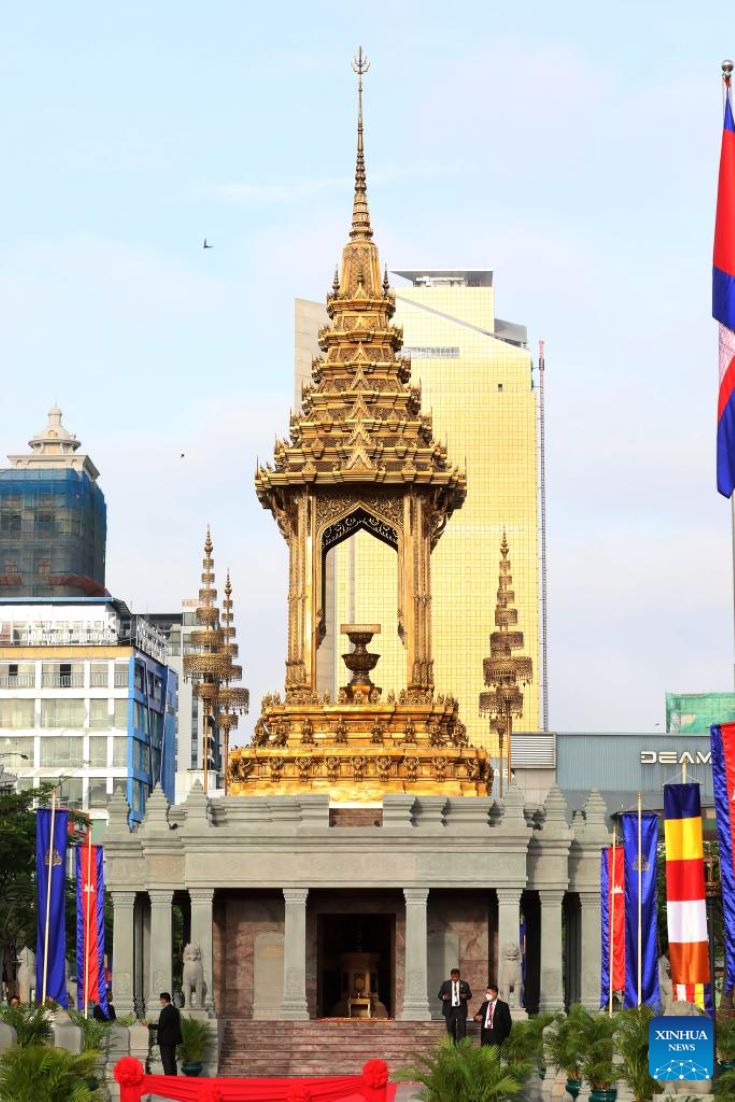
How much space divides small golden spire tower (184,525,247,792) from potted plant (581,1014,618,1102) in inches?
1189

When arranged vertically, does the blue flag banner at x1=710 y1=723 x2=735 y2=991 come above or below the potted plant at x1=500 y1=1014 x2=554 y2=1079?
above

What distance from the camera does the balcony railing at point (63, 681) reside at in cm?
16400

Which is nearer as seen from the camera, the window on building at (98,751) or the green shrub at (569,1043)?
the green shrub at (569,1043)

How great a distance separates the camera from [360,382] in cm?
6900

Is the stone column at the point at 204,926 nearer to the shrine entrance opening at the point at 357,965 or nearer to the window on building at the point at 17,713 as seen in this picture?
the shrine entrance opening at the point at 357,965

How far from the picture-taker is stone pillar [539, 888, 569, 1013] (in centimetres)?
5969

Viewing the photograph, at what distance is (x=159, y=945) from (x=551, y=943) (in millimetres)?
10238

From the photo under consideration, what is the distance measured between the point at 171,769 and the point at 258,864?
431 ft

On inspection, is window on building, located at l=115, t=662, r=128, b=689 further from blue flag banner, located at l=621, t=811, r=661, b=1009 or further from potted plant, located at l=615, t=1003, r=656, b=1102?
potted plant, located at l=615, t=1003, r=656, b=1102

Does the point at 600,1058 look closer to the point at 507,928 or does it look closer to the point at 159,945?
the point at 507,928

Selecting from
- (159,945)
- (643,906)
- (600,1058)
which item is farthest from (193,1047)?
(643,906)

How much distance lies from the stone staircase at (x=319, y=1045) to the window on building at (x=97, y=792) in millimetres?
105426

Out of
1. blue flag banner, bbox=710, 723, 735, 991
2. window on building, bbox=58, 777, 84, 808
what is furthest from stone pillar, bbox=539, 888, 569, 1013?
window on building, bbox=58, 777, 84, 808

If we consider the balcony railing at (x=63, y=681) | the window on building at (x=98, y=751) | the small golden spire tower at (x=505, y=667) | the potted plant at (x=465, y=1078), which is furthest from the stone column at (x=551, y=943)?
the balcony railing at (x=63, y=681)
